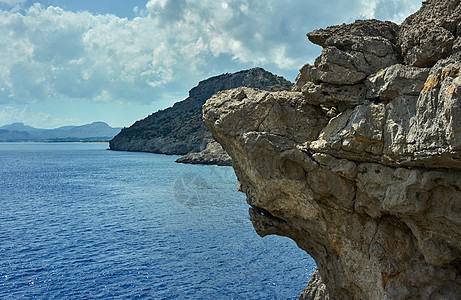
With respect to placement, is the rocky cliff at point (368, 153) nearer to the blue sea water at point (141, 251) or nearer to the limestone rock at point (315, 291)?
the limestone rock at point (315, 291)

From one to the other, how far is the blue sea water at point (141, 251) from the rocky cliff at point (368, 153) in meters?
12.9

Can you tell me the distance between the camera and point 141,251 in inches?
1363

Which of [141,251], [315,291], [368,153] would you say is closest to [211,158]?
[141,251]

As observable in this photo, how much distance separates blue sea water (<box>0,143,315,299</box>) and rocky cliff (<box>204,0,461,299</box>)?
12.9 meters

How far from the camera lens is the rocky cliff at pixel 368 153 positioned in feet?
35.6

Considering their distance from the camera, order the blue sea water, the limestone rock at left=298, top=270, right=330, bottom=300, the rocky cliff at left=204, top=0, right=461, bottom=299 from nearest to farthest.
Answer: the rocky cliff at left=204, top=0, right=461, bottom=299 → the limestone rock at left=298, top=270, right=330, bottom=300 → the blue sea water

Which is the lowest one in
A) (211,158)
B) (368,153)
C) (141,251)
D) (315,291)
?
(141,251)

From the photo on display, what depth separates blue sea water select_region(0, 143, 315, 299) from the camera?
1051 inches

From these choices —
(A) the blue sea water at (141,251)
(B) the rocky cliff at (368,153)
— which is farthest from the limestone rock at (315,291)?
(A) the blue sea water at (141,251)

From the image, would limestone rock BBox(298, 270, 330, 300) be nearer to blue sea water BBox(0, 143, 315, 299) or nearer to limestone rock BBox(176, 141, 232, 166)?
blue sea water BBox(0, 143, 315, 299)

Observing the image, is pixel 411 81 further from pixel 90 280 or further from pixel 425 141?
pixel 90 280

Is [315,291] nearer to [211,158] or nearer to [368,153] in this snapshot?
[368,153]

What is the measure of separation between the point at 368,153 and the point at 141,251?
27572 mm

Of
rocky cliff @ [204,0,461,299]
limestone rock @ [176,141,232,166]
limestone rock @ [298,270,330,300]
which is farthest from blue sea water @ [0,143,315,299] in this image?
limestone rock @ [176,141,232,166]
